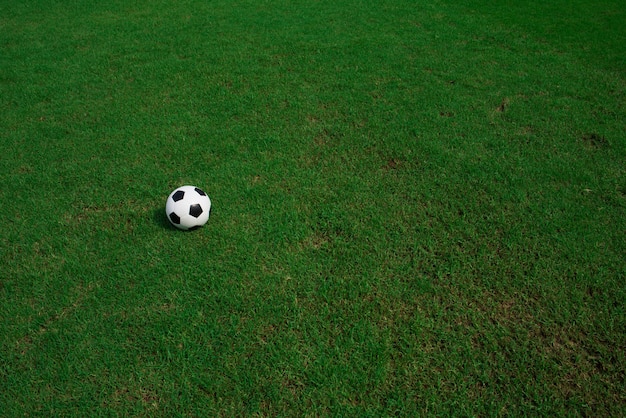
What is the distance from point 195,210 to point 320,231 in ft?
3.45

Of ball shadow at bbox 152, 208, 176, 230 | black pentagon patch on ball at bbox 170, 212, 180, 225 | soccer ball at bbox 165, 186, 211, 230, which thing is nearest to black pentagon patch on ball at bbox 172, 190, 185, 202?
soccer ball at bbox 165, 186, 211, 230

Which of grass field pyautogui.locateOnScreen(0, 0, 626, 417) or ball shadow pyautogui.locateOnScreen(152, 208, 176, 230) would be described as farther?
ball shadow pyautogui.locateOnScreen(152, 208, 176, 230)

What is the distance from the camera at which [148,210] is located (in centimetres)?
362

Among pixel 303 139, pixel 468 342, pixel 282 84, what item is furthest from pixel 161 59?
pixel 468 342

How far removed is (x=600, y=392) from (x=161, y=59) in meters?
6.39

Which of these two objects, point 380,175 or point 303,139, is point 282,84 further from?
point 380,175

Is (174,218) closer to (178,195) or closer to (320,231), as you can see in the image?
(178,195)

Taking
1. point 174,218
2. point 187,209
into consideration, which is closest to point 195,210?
point 187,209

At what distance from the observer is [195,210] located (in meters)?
3.28

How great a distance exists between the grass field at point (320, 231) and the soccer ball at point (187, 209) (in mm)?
152

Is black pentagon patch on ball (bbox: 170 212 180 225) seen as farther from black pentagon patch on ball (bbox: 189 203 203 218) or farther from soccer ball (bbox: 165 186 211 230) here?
black pentagon patch on ball (bbox: 189 203 203 218)

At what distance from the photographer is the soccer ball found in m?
3.26

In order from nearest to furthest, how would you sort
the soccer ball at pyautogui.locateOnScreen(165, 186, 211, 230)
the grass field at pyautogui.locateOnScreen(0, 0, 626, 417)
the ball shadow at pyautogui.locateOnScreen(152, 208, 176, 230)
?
1. the grass field at pyautogui.locateOnScreen(0, 0, 626, 417)
2. the soccer ball at pyautogui.locateOnScreen(165, 186, 211, 230)
3. the ball shadow at pyautogui.locateOnScreen(152, 208, 176, 230)

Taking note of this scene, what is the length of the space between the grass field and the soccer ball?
15 centimetres
